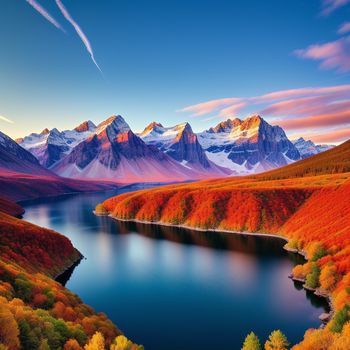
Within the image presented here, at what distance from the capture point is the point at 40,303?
44.2 metres

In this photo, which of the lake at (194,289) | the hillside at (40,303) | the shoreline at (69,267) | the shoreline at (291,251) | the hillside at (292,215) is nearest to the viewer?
the hillside at (40,303)

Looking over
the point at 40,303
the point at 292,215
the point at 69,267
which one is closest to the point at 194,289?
the point at 40,303

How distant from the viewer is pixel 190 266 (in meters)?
82.4

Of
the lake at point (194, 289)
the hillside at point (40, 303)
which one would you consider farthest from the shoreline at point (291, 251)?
the hillside at point (40, 303)

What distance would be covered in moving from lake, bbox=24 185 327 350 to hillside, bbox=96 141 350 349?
16.8ft

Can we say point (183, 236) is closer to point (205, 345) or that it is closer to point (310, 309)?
point (310, 309)

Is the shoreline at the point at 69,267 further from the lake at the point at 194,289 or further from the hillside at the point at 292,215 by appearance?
the hillside at the point at 292,215

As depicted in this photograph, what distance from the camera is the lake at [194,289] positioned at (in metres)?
49.2

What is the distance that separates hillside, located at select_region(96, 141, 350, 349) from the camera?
6232cm

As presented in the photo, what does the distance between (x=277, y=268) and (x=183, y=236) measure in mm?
45348

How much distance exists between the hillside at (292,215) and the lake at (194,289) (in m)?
5.11

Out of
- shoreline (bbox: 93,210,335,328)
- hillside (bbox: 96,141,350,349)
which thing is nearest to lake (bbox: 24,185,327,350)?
shoreline (bbox: 93,210,335,328)

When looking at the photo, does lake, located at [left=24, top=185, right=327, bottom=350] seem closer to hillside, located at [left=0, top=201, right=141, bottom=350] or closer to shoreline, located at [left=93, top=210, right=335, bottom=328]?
shoreline, located at [left=93, top=210, right=335, bottom=328]

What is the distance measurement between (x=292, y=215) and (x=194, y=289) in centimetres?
6440
